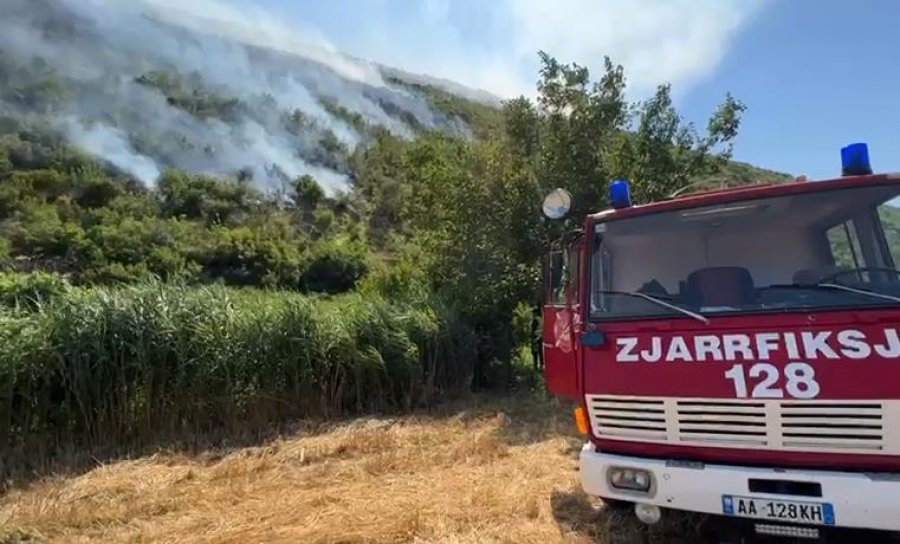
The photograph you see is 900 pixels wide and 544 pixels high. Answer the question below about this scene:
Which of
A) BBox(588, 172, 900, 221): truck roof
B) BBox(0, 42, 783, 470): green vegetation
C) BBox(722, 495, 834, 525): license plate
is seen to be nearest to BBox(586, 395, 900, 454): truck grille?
BBox(722, 495, 834, 525): license plate

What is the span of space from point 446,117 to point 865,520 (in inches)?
3249

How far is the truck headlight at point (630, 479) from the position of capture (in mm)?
3236

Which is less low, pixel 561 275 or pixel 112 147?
pixel 112 147

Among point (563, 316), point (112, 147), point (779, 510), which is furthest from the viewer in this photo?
point (112, 147)

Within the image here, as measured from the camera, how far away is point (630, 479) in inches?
130

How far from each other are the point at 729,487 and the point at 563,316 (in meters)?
1.49

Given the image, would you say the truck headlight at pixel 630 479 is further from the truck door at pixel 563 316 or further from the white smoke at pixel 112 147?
the white smoke at pixel 112 147

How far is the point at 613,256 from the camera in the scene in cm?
383

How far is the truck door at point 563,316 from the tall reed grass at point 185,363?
3.90 meters

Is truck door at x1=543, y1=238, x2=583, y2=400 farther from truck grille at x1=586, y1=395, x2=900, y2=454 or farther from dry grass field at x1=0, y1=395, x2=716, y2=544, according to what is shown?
dry grass field at x1=0, y1=395, x2=716, y2=544

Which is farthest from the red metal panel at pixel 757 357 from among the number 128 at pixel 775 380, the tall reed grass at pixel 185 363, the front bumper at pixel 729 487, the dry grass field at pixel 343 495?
the tall reed grass at pixel 185 363

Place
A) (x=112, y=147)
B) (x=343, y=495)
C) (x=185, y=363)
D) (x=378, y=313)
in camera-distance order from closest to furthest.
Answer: (x=343, y=495) < (x=185, y=363) < (x=378, y=313) < (x=112, y=147)

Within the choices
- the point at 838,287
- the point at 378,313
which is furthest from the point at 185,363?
the point at 838,287

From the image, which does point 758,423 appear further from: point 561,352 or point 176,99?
point 176,99
